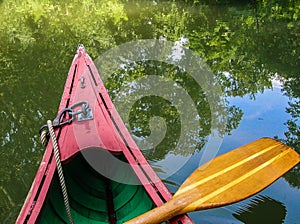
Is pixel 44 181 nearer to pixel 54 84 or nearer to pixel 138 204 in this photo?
pixel 138 204

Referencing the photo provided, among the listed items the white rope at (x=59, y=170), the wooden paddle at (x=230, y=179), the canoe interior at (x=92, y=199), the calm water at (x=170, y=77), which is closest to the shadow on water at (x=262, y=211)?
the calm water at (x=170, y=77)

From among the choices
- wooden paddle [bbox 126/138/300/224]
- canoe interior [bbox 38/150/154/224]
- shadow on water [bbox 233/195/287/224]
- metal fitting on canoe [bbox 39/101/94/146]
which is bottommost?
shadow on water [bbox 233/195/287/224]

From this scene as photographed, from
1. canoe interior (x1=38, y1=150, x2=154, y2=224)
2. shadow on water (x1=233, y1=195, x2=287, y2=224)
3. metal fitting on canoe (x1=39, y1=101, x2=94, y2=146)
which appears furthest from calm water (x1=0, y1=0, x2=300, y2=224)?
metal fitting on canoe (x1=39, y1=101, x2=94, y2=146)

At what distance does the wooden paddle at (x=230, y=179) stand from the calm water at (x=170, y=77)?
2.16 feet

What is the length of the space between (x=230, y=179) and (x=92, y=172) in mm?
1321

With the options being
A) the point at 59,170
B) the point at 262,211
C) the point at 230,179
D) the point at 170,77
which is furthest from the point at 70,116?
the point at 170,77

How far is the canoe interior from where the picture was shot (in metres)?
2.40

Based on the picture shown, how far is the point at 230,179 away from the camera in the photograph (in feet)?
7.15

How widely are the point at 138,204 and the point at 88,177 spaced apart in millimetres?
669

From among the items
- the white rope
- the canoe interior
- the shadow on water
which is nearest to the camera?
the white rope

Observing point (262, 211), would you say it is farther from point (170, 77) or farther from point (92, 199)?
point (170, 77)

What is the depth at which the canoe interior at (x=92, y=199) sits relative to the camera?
2.40m

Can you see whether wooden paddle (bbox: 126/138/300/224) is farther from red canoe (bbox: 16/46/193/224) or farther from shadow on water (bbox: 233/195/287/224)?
shadow on water (bbox: 233/195/287/224)

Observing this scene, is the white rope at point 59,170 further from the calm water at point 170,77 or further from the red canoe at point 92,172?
the calm water at point 170,77
